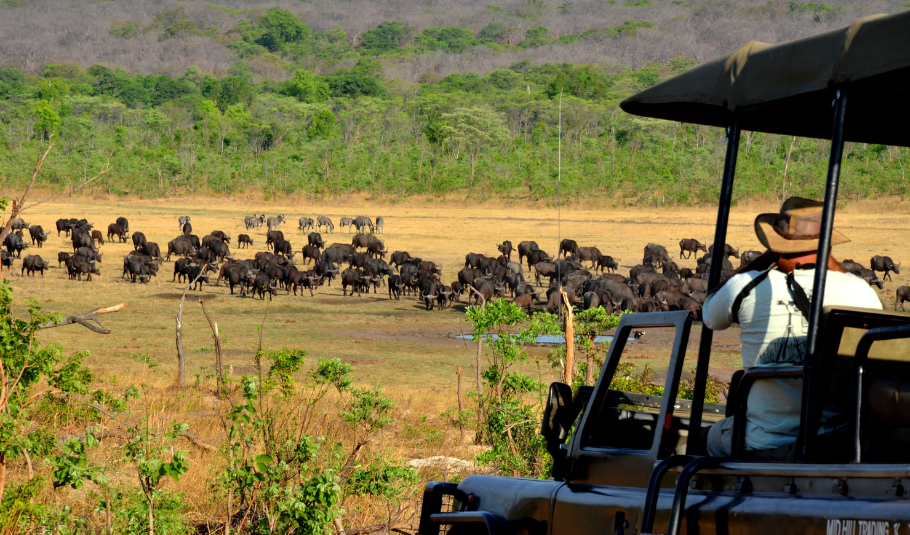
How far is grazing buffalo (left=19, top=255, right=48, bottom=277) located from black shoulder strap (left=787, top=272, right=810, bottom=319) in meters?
34.7

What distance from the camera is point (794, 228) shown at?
346 cm

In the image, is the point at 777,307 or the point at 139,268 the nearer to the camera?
the point at 777,307

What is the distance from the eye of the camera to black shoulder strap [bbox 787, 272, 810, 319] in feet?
10.8

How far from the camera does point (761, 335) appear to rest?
333cm

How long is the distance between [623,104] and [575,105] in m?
98.0

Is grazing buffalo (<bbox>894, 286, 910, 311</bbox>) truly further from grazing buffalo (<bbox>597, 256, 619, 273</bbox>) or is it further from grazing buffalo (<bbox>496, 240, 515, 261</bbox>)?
grazing buffalo (<bbox>496, 240, 515, 261</bbox>)

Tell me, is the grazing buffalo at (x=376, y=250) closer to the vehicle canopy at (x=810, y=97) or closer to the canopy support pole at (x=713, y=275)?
the vehicle canopy at (x=810, y=97)

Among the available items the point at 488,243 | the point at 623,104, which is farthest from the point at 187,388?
the point at 488,243

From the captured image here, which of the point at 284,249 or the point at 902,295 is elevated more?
the point at 902,295

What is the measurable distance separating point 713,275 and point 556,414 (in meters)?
0.86

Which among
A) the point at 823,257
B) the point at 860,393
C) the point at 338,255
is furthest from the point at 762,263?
the point at 338,255

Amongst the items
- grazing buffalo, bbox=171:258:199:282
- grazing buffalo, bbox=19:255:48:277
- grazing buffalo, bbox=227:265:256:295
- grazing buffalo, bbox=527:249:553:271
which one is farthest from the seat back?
grazing buffalo, bbox=527:249:553:271

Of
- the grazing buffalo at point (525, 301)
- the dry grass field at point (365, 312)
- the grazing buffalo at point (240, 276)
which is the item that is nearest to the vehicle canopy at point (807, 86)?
the dry grass field at point (365, 312)

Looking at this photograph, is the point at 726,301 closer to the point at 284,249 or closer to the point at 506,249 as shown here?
the point at 506,249
